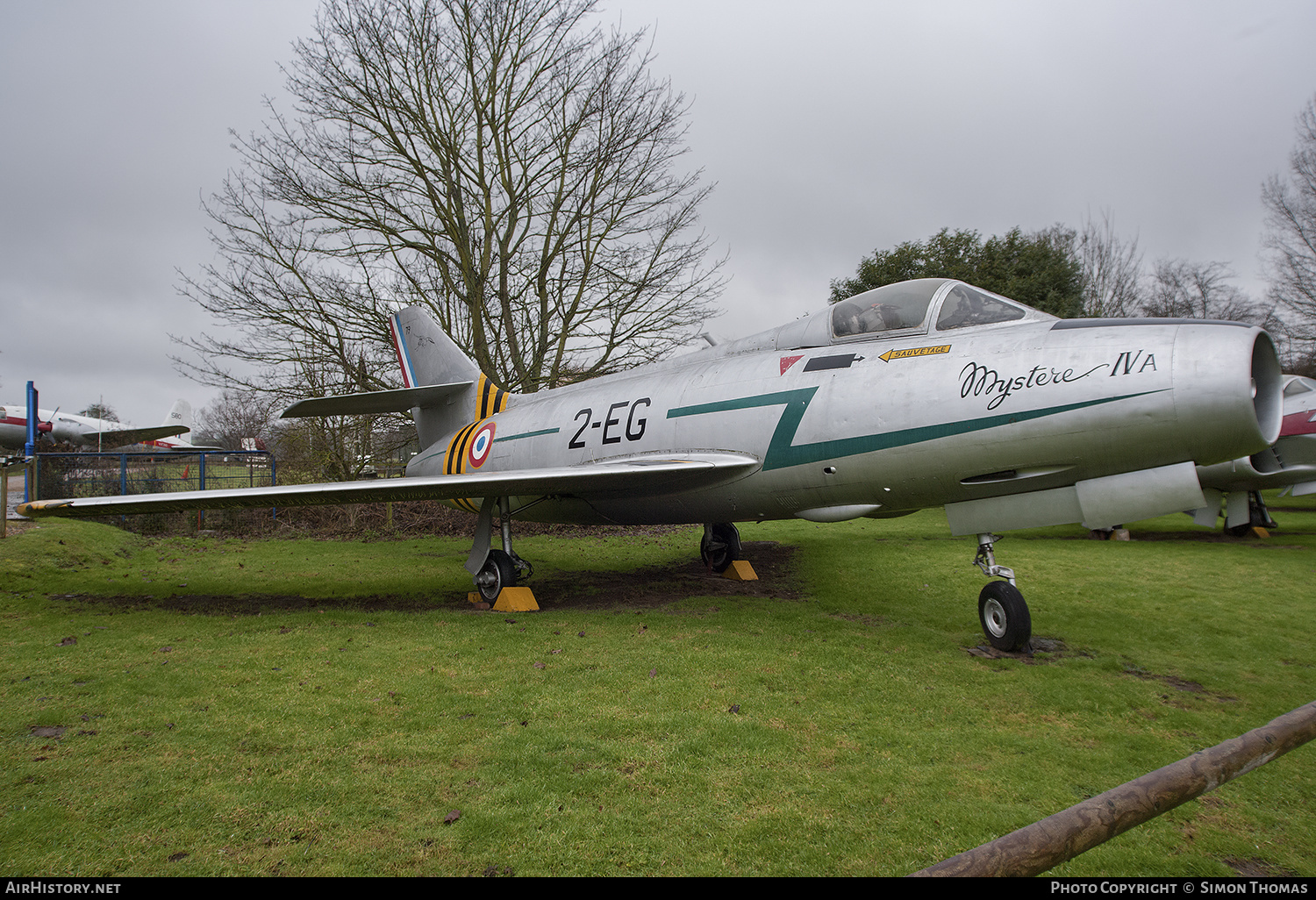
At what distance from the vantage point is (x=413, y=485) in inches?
241

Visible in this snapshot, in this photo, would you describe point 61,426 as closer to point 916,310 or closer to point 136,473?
point 136,473

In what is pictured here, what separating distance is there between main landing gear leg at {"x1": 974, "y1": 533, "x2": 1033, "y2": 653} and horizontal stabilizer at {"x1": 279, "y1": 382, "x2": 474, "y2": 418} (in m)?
7.00

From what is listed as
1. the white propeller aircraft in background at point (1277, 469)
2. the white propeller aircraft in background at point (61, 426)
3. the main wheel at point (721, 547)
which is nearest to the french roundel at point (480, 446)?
the main wheel at point (721, 547)

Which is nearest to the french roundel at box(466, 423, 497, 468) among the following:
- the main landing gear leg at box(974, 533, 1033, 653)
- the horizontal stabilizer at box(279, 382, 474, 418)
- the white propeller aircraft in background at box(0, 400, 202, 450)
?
the horizontal stabilizer at box(279, 382, 474, 418)

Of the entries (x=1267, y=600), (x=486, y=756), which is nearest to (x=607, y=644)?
(x=486, y=756)

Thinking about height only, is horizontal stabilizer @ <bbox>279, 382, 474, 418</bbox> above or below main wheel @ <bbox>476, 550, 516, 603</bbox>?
above

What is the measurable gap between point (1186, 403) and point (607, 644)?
4.42 metres

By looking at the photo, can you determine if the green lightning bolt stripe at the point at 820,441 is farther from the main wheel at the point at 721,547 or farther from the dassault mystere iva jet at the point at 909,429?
the main wheel at the point at 721,547

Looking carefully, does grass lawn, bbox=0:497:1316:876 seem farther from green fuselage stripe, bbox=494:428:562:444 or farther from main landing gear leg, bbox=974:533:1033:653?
green fuselage stripe, bbox=494:428:562:444

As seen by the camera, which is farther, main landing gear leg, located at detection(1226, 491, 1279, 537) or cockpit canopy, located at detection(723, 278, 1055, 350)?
main landing gear leg, located at detection(1226, 491, 1279, 537)

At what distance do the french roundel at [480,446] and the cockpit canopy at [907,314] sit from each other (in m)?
4.38

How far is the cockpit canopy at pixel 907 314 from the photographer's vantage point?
5141 mm

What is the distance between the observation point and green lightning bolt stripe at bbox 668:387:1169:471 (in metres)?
4.49

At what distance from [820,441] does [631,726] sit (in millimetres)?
2839
